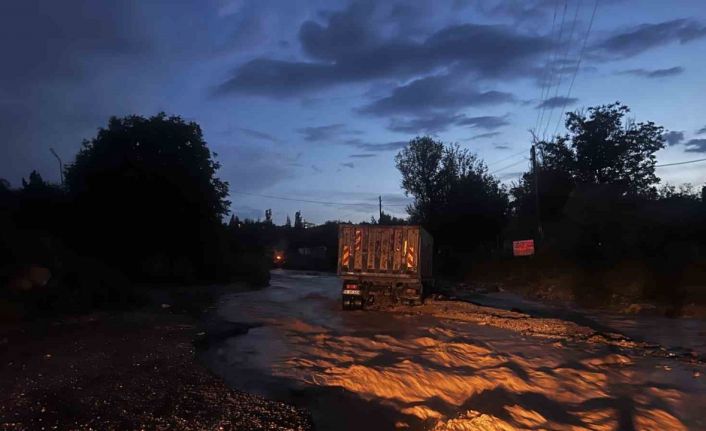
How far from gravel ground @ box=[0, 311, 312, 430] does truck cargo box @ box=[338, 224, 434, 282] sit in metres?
9.37

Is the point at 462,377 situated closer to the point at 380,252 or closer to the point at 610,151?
the point at 380,252

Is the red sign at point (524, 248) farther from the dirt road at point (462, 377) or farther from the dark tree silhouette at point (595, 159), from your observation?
the dirt road at point (462, 377)

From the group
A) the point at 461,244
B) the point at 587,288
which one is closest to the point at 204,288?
the point at 587,288

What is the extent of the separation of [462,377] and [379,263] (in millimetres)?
12551

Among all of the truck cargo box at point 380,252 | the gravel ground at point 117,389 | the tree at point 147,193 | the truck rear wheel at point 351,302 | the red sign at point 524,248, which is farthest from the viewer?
the red sign at point 524,248

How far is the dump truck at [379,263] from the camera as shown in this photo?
22.2 metres

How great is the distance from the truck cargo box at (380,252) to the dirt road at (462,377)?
193 inches

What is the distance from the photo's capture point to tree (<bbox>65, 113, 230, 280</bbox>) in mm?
31422

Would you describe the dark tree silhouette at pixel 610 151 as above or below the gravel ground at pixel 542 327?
above

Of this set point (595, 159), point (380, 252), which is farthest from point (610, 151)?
point (380, 252)

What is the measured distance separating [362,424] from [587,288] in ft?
81.6

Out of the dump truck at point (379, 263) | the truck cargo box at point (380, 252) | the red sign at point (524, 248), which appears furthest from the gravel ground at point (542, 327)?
the red sign at point (524, 248)

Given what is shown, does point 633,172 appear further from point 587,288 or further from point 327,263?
point 327,263

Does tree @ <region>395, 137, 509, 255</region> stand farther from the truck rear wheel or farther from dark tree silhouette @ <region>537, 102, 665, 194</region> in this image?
the truck rear wheel
